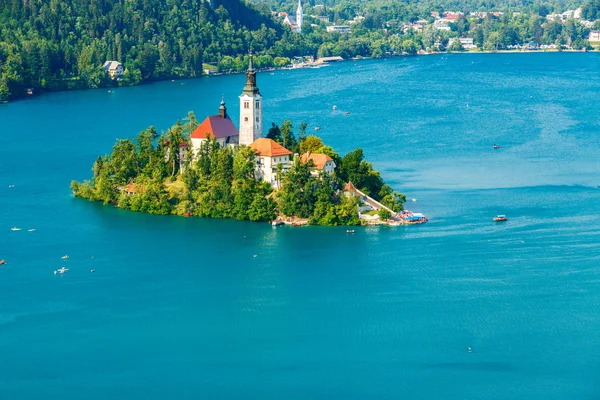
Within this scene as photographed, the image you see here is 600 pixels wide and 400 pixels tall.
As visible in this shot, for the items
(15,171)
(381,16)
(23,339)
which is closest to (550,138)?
(15,171)

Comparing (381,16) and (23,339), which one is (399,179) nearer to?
(23,339)

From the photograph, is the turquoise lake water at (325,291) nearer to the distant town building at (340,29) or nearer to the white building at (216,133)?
the white building at (216,133)

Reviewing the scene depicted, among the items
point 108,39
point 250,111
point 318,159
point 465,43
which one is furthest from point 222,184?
point 465,43

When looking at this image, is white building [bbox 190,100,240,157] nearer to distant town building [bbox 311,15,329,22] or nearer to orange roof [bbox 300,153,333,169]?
orange roof [bbox 300,153,333,169]

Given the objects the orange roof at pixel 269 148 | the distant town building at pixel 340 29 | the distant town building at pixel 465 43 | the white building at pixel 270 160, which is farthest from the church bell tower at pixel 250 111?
the distant town building at pixel 340 29

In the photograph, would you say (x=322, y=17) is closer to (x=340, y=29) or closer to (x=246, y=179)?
(x=340, y=29)

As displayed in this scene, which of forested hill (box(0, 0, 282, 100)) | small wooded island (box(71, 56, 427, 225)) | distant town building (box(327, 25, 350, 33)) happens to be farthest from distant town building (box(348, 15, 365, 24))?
small wooded island (box(71, 56, 427, 225))

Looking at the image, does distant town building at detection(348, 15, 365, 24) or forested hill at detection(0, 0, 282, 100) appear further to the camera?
distant town building at detection(348, 15, 365, 24)
